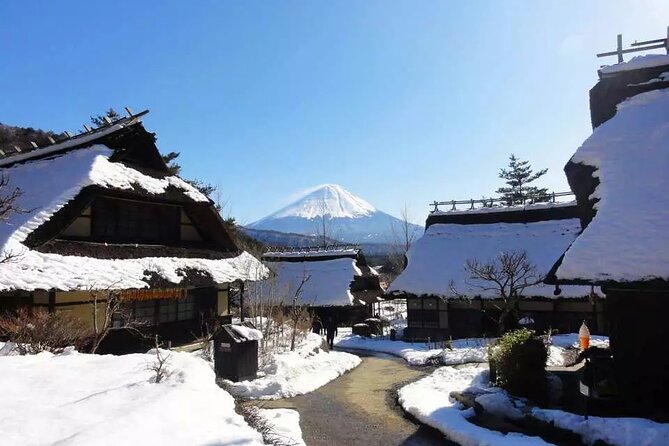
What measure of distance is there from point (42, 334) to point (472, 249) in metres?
20.0

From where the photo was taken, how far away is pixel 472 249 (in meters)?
24.5

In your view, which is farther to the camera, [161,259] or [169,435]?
[161,259]

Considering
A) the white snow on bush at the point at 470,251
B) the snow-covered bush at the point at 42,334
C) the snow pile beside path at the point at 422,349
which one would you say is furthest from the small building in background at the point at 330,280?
the snow-covered bush at the point at 42,334

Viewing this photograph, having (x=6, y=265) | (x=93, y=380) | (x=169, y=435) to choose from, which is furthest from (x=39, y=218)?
(x=169, y=435)

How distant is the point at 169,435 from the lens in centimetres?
436

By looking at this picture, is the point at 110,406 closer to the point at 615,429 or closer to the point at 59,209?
the point at 615,429

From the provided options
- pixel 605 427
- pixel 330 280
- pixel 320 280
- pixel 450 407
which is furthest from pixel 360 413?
pixel 320 280

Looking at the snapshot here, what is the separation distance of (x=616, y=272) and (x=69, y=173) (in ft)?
47.3

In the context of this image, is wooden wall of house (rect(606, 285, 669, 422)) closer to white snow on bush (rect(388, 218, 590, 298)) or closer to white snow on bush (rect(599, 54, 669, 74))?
white snow on bush (rect(599, 54, 669, 74))

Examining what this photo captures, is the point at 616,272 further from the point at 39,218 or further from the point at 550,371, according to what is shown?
the point at 39,218

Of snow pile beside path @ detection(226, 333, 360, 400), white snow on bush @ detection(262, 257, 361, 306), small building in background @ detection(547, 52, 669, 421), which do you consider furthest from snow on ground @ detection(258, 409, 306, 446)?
white snow on bush @ detection(262, 257, 361, 306)

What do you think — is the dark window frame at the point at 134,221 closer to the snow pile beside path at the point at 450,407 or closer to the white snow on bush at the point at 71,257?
the white snow on bush at the point at 71,257

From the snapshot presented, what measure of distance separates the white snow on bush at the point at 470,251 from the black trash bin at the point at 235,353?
1156 cm

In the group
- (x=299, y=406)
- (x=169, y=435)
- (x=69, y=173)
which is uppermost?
(x=69, y=173)
